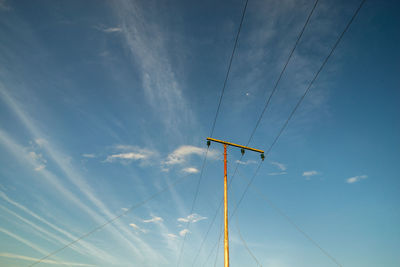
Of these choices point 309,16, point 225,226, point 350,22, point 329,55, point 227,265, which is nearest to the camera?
point 350,22

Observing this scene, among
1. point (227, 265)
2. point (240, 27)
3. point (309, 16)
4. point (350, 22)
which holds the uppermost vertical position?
point (240, 27)

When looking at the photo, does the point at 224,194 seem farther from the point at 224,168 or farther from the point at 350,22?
the point at 350,22

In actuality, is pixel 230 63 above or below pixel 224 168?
above

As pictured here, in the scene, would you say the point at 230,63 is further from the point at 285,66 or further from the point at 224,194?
the point at 224,194

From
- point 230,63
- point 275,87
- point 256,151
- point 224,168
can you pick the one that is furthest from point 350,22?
point 224,168

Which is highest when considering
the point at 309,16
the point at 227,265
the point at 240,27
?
the point at 240,27

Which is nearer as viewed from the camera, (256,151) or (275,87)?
(275,87)

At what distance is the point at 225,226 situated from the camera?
11609mm

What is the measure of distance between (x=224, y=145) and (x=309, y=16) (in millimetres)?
9730

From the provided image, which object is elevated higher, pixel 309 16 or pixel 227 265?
pixel 309 16

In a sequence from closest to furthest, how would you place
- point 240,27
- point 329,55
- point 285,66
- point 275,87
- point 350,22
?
point 350,22
point 329,55
point 240,27
point 285,66
point 275,87

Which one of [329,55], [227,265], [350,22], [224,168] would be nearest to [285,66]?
[329,55]

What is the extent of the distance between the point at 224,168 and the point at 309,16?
416 inches

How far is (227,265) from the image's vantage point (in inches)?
407
